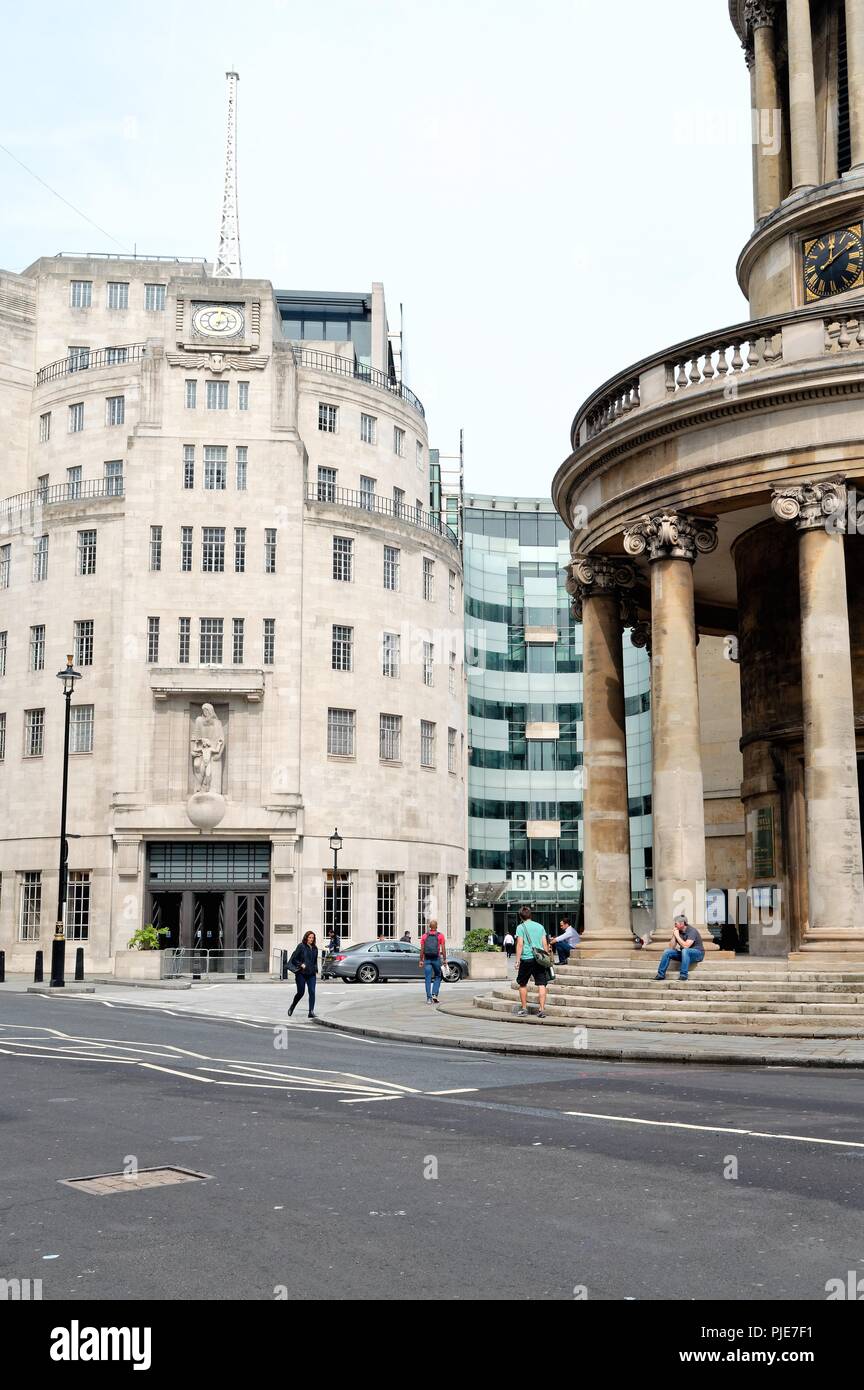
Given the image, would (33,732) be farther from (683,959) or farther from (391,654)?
(683,959)

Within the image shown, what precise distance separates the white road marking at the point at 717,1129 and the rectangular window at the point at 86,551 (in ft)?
164

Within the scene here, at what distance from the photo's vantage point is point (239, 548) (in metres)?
57.4

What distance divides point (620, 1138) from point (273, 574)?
48185 mm

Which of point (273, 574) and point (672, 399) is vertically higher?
point (273, 574)

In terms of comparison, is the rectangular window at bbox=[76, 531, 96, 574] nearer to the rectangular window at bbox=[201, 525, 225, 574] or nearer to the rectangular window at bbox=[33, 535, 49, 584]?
the rectangular window at bbox=[33, 535, 49, 584]

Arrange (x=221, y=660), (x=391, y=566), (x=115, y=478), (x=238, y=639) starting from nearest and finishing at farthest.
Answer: (x=221, y=660), (x=238, y=639), (x=115, y=478), (x=391, y=566)

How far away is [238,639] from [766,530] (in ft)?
111

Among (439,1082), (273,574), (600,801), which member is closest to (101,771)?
(273,574)

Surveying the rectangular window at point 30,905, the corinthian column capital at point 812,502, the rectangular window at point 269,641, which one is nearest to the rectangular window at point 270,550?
the rectangular window at point 269,641

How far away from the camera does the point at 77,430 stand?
62750 millimetres

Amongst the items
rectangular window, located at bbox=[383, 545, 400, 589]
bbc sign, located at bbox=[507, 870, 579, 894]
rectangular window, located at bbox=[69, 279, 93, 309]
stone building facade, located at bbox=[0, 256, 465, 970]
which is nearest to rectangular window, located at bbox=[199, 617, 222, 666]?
stone building facade, located at bbox=[0, 256, 465, 970]

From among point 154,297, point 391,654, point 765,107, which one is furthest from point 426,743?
point 765,107
